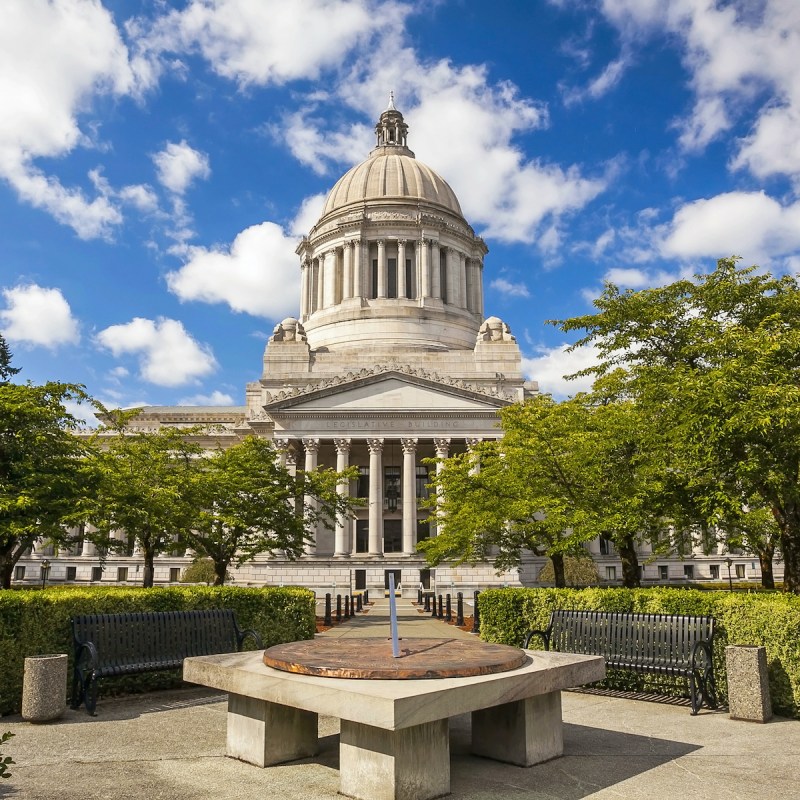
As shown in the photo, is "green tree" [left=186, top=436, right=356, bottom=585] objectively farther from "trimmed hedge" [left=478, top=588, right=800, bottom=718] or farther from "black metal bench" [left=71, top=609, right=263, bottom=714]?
"trimmed hedge" [left=478, top=588, right=800, bottom=718]

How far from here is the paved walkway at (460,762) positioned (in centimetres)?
772

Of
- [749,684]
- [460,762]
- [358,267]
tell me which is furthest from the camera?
[358,267]

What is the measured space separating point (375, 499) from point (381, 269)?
28820 millimetres

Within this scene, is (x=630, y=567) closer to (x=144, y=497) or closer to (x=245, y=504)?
(x=245, y=504)

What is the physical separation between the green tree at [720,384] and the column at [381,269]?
5316 cm

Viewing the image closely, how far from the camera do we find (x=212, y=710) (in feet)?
38.7

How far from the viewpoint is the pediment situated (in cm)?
5300

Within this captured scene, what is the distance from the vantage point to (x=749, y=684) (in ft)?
35.2

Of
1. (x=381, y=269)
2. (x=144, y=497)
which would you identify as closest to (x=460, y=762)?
(x=144, y=497)

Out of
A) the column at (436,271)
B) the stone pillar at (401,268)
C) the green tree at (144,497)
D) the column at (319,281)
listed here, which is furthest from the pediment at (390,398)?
the green tree at (144,497)

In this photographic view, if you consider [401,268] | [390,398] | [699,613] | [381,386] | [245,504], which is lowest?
[699,613]

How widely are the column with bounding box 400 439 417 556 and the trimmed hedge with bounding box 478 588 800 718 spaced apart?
35534mm

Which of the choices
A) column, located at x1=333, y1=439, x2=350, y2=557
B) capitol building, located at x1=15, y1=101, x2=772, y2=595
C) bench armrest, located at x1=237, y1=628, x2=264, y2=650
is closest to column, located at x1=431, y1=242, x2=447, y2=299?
capitol building, located at x1=15, y1=101, x2=772, y2=595

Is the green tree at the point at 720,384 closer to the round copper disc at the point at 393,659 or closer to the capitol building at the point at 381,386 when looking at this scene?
the round copper disc at the point at 393,659
